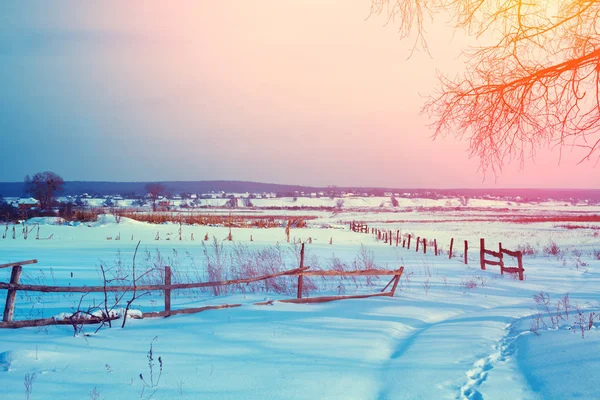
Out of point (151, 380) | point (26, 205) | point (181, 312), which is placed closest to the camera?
point (151, 380)

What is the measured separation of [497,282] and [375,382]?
1095 centimetres

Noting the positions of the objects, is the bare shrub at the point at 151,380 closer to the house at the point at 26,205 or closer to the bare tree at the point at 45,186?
the house at the point at 26,205

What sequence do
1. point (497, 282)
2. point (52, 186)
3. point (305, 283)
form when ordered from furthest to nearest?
point (52, 186) → point (497, 282) → point (305, 283)

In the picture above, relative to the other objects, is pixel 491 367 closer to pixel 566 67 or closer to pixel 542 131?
pixel 542 131

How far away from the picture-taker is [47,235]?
107 feet

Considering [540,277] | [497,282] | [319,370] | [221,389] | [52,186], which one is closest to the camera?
[221,389]

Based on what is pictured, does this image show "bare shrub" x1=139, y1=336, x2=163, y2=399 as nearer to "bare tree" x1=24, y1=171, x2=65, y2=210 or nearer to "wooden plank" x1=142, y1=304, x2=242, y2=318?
"wooden plank" x1=142, y1=304, x2=242, y2=318

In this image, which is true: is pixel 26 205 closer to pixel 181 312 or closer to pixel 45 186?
pixel 45 186

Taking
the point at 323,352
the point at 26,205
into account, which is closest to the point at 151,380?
the point at 323,352

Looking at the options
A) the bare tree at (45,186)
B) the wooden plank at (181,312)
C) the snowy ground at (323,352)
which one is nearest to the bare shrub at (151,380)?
the snowy ground at (323,352)

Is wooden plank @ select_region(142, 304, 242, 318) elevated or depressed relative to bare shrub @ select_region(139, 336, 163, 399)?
depressed

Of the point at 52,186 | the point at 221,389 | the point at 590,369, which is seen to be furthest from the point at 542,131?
the point at 52,186

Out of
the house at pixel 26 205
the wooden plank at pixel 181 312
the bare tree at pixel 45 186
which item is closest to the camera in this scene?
the wooden plank at pixel 181 312

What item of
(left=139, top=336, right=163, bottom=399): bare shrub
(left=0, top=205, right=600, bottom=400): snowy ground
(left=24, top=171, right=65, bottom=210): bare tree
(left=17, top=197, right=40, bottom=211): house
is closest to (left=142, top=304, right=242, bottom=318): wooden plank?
(left=0, top=205, right=600, bottom=400): snowy ground
